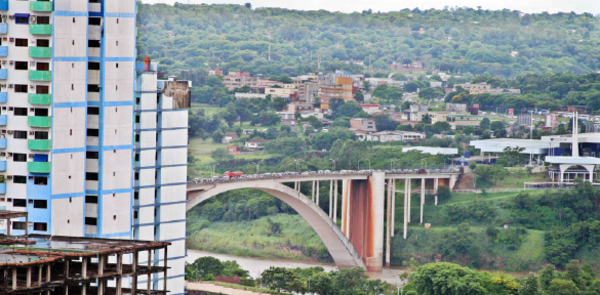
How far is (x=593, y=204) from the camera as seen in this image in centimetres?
8656

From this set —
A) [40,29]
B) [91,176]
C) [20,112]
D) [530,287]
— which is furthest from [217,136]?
[40,29]

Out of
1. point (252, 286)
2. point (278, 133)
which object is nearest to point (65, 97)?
point (252, 286)

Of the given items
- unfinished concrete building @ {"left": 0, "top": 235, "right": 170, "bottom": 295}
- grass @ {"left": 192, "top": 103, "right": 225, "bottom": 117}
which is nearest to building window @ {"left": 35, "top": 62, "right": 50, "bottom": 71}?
unfinished concrete building @ {"left": 0, "top": 235, "right": 170, "bottom": 295}

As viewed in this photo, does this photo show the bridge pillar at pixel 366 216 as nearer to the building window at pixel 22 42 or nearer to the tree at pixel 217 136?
the tree at pixel 217 136

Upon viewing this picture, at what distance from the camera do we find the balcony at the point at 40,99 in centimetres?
3997

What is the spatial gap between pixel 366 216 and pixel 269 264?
6.77 meters

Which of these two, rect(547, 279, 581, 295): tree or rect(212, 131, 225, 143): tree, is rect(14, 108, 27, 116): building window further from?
rect(212, 131, 225, 143): tree

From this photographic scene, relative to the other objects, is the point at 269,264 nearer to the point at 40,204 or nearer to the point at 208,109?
the point at 40,204

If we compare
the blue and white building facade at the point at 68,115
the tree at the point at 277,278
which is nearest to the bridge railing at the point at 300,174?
the tree at the point at 277,278

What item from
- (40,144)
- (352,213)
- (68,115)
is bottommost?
(352,213)

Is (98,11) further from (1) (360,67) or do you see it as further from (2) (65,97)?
(1) (360,67)

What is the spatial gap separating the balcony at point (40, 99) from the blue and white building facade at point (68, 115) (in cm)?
3

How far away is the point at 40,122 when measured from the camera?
131 ft

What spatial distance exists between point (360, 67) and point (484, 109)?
148ft
